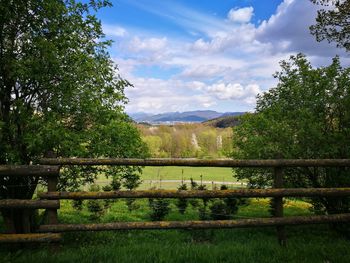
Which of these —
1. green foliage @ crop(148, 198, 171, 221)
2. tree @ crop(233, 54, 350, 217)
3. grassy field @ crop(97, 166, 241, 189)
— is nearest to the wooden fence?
tree @ crop(233, 54, 350, 217)

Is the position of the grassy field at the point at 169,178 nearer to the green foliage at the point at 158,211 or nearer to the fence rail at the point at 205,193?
the green foliage at the point at 158,211

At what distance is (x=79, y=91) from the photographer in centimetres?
1153

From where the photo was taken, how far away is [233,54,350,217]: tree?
12.9 m

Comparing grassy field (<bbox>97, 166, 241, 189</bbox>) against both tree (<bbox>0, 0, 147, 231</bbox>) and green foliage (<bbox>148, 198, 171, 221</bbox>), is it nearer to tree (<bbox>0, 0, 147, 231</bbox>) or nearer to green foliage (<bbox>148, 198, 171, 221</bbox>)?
green foliage (<bbox>148, 198, 171, 221</bbox>)

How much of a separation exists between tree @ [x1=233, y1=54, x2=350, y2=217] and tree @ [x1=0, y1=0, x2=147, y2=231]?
17.6 ft

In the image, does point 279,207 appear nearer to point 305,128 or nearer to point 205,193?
point 205,193

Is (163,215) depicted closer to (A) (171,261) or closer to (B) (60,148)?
(B) (60,148)

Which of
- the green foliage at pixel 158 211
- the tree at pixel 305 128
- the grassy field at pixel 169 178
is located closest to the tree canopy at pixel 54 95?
the tree at pixel 305 128

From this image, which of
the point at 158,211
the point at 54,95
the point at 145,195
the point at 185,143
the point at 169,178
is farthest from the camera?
the point at 185,143

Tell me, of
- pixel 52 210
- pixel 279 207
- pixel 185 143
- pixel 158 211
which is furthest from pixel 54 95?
pixel 185 143

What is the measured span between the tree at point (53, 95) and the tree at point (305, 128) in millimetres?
5369

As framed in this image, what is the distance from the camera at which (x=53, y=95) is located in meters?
11.4

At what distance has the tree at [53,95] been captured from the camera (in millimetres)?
10523

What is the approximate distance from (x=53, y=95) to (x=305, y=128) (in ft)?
28.3
